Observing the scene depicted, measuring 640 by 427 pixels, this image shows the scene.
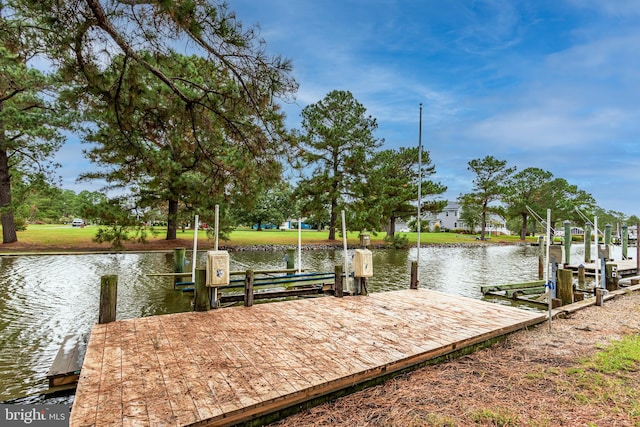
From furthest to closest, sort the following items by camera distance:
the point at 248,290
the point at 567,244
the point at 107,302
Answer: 1. the point at 567,244
2. the point at 248,290
3. the point at 107,302

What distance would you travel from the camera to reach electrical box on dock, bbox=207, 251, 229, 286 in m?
5.15

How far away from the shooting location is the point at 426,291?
24.2ft

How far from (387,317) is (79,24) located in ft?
20.2

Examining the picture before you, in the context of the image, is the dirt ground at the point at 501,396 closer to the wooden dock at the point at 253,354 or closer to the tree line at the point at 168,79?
the wooden dock at the point at 253,354

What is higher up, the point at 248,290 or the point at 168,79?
the point at 168,79

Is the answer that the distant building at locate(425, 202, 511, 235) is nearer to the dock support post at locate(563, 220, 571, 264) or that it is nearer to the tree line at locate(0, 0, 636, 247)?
the dock support post at locate(563, 220, 571, 264)

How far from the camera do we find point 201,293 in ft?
17.3

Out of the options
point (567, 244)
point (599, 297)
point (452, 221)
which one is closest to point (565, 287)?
point (599, 297)

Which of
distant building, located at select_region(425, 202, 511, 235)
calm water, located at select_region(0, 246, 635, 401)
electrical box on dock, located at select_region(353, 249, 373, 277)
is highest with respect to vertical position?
distant building, located at select_region(425, 202, 511, 235)

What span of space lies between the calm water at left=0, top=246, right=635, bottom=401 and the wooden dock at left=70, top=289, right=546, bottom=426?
120 cm

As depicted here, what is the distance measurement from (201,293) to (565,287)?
7511 millimetres

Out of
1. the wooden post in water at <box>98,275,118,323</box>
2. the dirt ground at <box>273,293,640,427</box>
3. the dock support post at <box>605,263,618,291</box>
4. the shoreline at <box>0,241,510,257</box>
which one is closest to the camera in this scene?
the dirt ground at <box>273,293,640,427</box>

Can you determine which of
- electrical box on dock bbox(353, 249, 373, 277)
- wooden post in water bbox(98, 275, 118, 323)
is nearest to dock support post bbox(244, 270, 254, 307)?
wooden post in water bbox(98, 275, 118, 323)

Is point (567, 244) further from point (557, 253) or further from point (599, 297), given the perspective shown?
point (557, 253)
